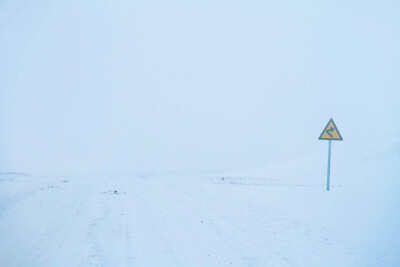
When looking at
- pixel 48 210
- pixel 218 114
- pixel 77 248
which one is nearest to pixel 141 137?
pixel 218 114

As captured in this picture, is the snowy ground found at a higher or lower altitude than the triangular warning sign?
lower

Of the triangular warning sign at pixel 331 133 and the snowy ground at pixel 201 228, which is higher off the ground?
the triangular warning sign at pixel 331 133

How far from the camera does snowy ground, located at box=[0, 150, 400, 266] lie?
20.6 feet

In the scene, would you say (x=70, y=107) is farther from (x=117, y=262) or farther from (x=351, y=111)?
(x=117, y=262)

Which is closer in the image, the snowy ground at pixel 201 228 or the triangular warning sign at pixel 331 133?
the snowy ground at pixel 201 228

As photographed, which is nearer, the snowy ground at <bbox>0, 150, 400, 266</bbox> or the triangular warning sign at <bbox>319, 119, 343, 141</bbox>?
the snowy ground at <bbox>0, 150, 400, 266</bbox>

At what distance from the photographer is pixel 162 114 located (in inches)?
3575

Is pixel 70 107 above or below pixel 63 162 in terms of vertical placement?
above

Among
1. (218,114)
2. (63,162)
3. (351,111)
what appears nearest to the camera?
(63,162)

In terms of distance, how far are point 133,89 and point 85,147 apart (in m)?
88.8

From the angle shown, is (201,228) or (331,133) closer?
(201,228)

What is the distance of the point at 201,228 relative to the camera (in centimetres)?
841

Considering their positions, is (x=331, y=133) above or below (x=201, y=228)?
above

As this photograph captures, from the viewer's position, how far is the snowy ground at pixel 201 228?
6266 mm
